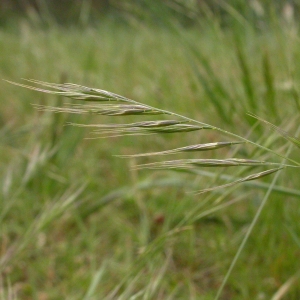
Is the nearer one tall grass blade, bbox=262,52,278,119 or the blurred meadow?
the blurred meadow

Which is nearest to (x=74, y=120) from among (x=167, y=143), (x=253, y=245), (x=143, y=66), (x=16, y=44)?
(x=167, y=143)

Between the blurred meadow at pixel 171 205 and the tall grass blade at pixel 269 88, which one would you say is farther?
the tall grass blade at pixel 269 88

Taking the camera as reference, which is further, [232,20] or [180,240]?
[232,20]

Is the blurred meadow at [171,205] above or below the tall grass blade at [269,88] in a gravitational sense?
below

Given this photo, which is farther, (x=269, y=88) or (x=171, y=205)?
(x=171, y=205)

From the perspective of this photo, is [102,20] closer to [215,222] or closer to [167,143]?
[167,143]

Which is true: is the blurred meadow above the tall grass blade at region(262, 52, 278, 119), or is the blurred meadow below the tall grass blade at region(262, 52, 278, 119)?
below

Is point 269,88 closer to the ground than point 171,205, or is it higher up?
higher up

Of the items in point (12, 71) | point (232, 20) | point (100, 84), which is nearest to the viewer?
point (232, 20)

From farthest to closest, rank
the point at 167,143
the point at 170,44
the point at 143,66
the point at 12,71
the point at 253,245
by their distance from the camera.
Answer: the point at 170,44 < the point at 12,71 < the point at 143,66 < the point at 167,143 < the point at 253,245

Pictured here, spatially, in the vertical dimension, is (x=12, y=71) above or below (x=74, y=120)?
below

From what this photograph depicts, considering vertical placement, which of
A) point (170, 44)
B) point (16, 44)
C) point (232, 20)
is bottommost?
point (16, 44)
